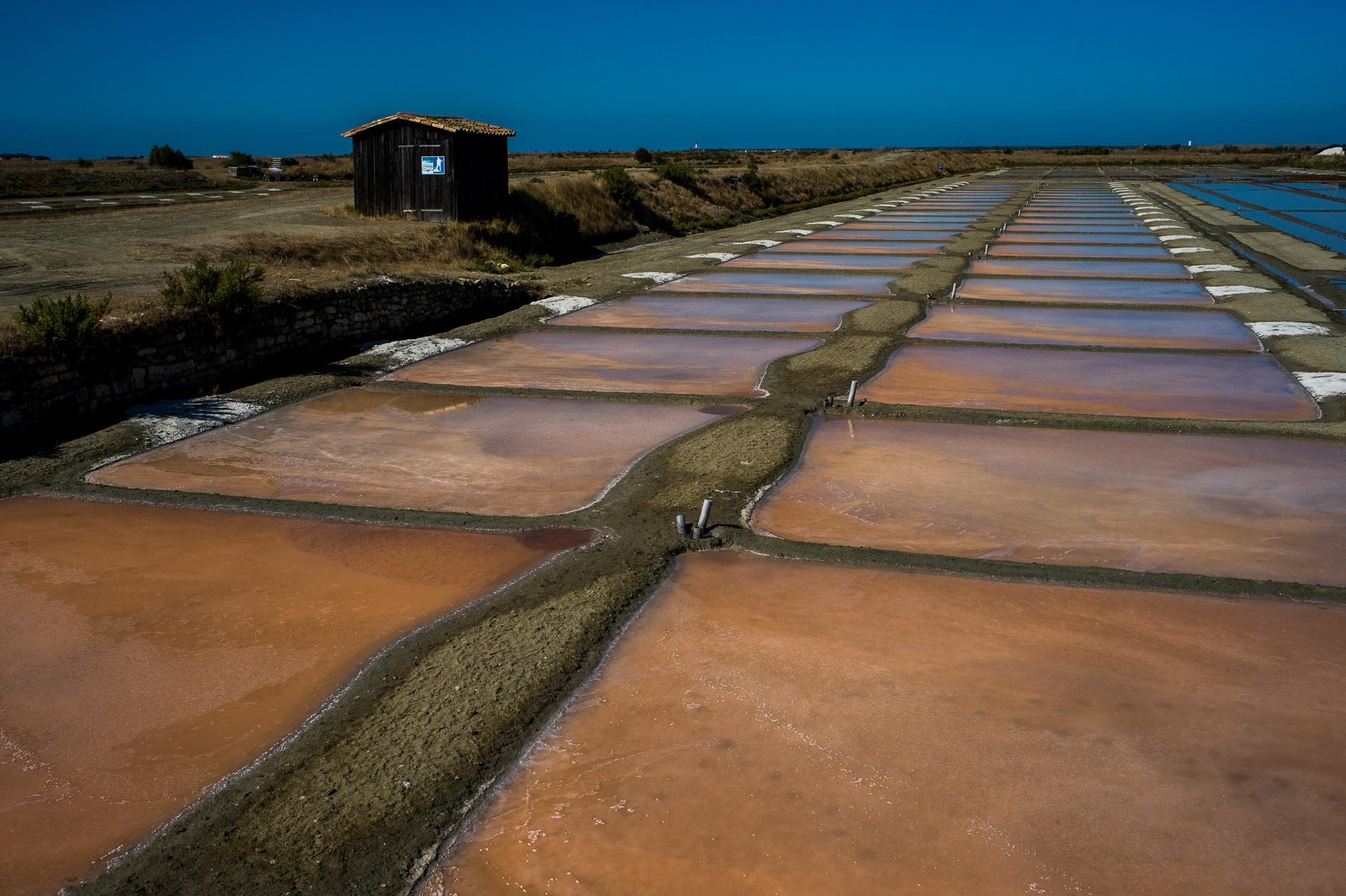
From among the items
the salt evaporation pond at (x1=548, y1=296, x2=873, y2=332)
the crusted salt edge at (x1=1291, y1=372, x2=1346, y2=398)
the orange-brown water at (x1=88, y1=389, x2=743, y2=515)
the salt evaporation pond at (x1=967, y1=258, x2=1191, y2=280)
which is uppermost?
the salt evaporation pond at (x1=967, y1=258, x2=1191, y2=280)

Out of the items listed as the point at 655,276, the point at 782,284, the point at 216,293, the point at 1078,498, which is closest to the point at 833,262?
the point at 782,284

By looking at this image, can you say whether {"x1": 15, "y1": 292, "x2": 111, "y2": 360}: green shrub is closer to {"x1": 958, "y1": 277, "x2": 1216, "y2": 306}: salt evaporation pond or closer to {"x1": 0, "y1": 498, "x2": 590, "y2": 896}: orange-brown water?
{"x1": 0, "y1": 498, "x2": 590, "y2": 896}: orange-brown water

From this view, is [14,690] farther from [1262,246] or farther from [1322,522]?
[1262,246]

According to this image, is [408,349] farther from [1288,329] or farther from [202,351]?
[1288,329]

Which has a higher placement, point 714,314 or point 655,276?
point 655,276

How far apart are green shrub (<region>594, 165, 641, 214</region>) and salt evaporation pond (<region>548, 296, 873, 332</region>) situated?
41.9ft

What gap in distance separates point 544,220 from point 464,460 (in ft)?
51.6

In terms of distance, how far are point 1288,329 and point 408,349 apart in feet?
30.6

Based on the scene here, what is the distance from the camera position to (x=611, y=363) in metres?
10.0

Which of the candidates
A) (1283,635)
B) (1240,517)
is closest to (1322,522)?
(1240,517)

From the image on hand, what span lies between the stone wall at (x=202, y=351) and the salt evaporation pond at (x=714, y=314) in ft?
5.72

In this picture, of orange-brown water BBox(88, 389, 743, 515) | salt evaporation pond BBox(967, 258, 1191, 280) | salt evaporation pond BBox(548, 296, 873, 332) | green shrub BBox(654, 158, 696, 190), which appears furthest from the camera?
green shrub BBox(654, 158, 696, 190)

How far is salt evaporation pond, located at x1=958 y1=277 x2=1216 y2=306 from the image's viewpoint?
45.4 ft

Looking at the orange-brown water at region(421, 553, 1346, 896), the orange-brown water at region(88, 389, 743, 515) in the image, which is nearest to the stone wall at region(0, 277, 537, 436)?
the orange-brown water at region(88, 389, 743, 515)
